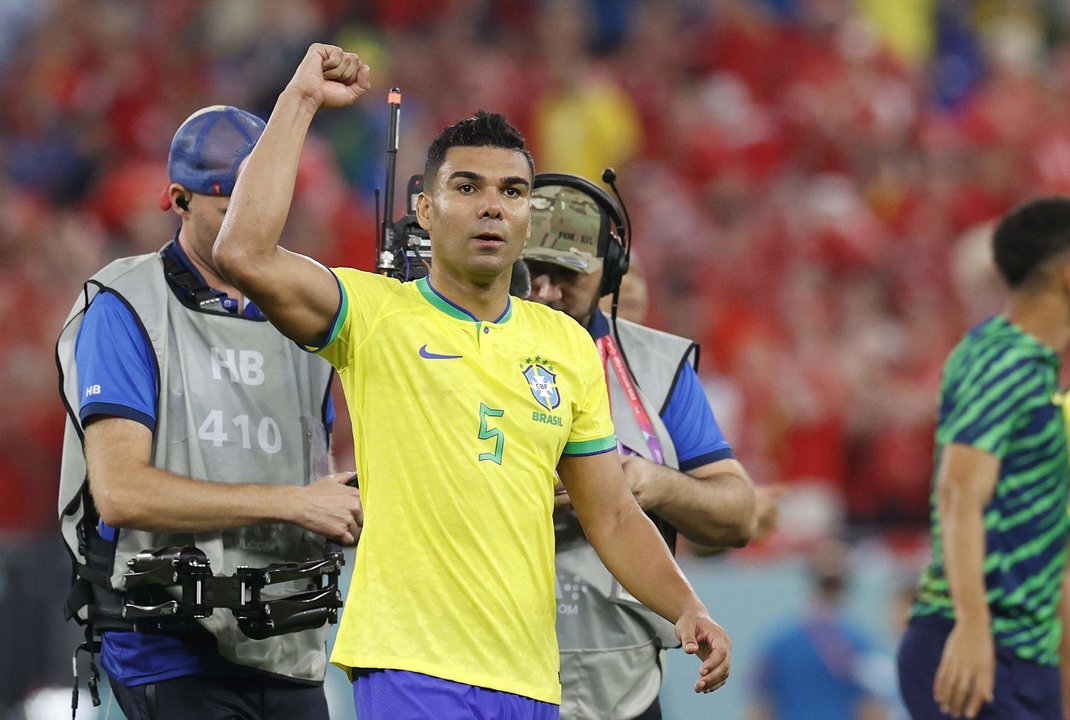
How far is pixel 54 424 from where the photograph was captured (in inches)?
352

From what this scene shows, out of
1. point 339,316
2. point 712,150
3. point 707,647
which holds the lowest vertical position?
point 707,647

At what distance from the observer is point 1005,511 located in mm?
5219

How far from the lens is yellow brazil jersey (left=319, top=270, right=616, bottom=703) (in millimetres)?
3596

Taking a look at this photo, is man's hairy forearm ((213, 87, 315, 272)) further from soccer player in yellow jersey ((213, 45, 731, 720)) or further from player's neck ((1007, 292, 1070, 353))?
player's neck ((1007, 292, 1070, 353))

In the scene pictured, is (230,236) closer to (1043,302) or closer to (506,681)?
(506,681)

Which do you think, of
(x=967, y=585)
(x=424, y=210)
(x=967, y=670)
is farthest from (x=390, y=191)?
(x=967, y=670)

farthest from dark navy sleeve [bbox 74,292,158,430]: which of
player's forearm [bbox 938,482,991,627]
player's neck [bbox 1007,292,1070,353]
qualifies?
player's neck [bbox 1007,292,1070,353]

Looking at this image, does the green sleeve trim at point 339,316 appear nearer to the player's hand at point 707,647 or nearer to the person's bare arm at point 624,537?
the person's bare arm at point 624,537

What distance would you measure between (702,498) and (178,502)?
139cm

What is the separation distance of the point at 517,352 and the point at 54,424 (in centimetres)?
575

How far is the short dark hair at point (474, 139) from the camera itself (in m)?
3.80

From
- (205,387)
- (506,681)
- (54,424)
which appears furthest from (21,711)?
(506,681)

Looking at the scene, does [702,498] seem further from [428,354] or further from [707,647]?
[428,354]

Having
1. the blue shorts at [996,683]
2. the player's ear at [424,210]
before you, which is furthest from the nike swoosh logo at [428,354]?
the blue shorts at [996,683]
